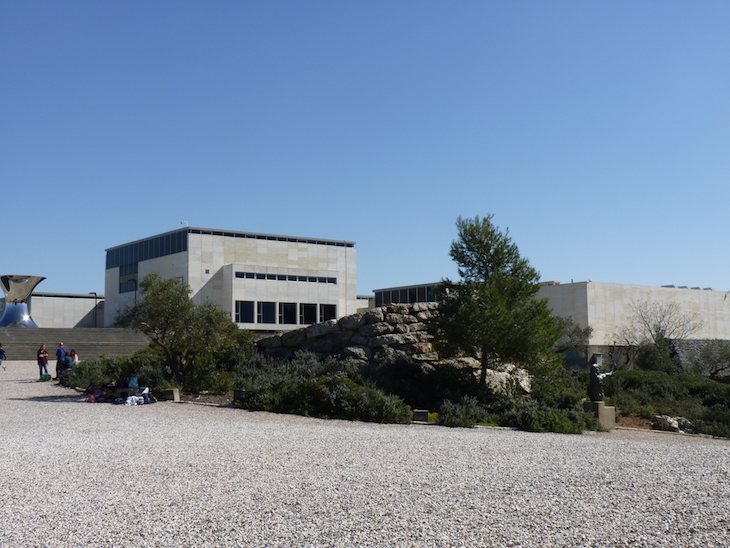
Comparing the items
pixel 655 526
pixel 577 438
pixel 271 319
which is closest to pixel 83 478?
pixel 655 526

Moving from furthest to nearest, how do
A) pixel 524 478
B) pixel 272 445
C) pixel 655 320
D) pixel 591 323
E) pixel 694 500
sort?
pixel 655 320, pixel 591 323, pixel 272 445, pixel 524 478, pixel 694 500

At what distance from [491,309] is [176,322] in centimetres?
932

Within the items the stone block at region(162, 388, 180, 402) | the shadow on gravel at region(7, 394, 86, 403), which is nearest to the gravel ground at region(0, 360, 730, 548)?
the stone block at region(162, 388, 180, 402)

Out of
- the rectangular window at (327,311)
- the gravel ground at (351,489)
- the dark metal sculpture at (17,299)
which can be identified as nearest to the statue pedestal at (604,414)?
the gravel ground at (351,489)

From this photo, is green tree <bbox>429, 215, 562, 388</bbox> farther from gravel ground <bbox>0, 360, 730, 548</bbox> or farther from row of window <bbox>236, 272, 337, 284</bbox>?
row of window <bbox>236, 272, 337, 284</bbox>

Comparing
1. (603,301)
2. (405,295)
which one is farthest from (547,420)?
(405,295)

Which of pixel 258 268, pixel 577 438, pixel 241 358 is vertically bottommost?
pixel 577 438

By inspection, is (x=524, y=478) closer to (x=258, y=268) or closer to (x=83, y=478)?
(x=83, y=478)

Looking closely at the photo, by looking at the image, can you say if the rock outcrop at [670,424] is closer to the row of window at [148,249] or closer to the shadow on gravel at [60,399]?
the shadow on gravel at [60,399]

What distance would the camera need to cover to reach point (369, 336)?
21234 millimetres

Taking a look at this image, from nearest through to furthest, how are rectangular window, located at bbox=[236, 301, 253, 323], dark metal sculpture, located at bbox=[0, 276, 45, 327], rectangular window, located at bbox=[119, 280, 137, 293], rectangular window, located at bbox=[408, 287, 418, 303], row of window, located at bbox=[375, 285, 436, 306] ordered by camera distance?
dark metal sculpture, located at bbox=[0, 276, 45, 327]
rectangular window, located at bbox=[236, 301, 253, 323]
row of window, located at bbox=[375, 285, 436, 306]
rectangular window, located at bbox=[119, 280, 137, 293]
rectangular window, located at bbox=[408, 287, 418, 303]

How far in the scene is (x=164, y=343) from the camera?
→ 68.6ft

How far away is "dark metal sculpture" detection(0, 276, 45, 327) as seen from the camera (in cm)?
5516

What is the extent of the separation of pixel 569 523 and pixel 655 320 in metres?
51.6
